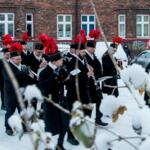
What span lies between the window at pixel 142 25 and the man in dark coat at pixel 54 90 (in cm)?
2485

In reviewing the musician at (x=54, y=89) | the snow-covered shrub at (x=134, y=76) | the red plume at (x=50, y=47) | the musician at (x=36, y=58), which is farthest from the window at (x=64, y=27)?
the snow-covered shrub at (x=134, y=76)

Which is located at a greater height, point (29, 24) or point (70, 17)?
point (70, 17)

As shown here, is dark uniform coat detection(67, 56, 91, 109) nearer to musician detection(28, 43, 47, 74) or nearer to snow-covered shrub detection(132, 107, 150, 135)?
musician detection(28, 43, 47, 74)

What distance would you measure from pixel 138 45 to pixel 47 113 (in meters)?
24.6

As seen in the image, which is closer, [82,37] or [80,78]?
[82,37]

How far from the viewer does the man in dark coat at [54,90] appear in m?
7.86

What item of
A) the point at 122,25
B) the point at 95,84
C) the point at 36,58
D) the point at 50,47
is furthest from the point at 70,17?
the point at 50,47

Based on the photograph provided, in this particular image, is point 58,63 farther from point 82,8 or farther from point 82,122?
point 82,8

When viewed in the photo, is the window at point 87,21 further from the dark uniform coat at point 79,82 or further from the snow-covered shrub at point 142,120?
the snow-covered shrub at point 142,120

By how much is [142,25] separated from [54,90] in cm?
2525

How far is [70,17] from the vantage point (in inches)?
1249

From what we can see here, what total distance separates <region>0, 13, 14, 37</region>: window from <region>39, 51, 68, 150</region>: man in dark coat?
23.4 meters

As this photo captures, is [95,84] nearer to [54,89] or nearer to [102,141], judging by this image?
[54,89]

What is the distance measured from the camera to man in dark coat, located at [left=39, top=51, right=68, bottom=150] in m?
7.86
